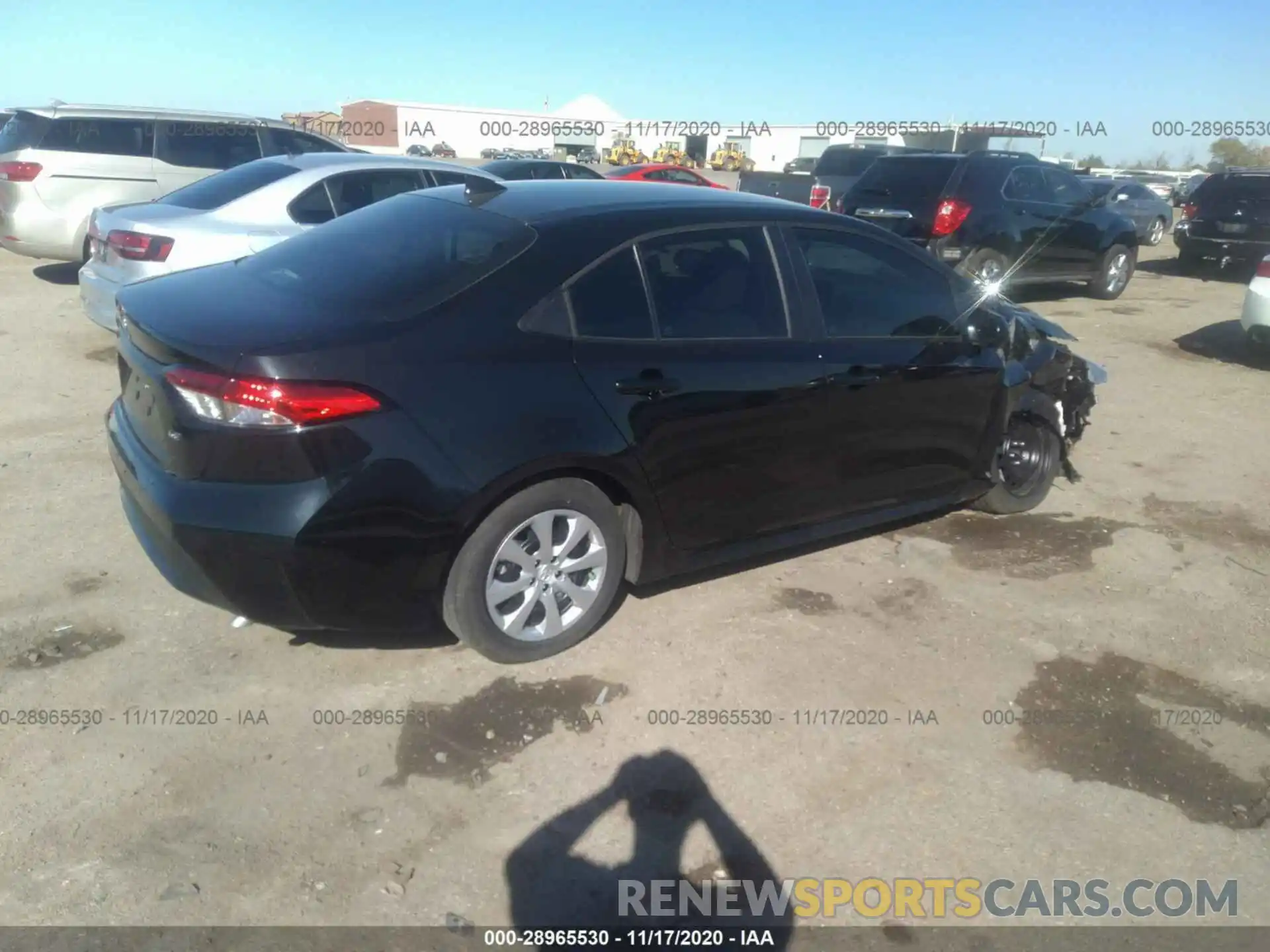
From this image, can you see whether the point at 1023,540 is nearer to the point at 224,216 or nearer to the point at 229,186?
the point at 224,216

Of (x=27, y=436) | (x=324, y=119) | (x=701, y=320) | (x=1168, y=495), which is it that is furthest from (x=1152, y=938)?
(x=324, y=119)

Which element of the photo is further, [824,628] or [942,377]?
[942,377]

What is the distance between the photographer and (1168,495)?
584 cm

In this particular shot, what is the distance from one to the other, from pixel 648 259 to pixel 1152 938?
264 cm

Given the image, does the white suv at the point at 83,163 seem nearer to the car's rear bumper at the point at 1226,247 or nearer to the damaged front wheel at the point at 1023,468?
the damaged front wheel at the point at 1023,468

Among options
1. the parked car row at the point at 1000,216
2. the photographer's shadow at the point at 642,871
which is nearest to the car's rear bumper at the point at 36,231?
the parked car row at the point at 1000,216

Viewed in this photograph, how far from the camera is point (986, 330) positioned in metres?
4.70

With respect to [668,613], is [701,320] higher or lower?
higher

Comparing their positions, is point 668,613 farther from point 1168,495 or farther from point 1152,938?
point 1168,495

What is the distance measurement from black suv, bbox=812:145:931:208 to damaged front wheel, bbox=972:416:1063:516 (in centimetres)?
1094

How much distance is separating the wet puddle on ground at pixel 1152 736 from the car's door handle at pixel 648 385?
1.74 meters

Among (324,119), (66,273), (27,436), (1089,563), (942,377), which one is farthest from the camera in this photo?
(324,119)

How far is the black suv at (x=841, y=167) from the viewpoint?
16359 millimetres

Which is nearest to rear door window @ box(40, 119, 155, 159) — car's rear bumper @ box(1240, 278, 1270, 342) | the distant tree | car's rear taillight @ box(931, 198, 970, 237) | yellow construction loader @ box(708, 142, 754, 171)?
car's rear taillight @ box(931, 198, 970, 237)
